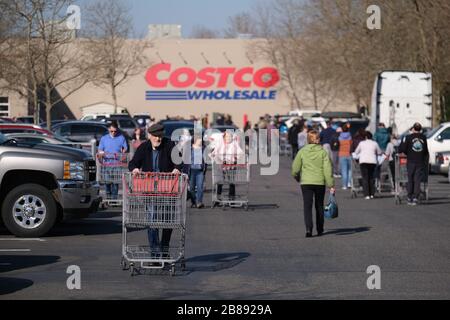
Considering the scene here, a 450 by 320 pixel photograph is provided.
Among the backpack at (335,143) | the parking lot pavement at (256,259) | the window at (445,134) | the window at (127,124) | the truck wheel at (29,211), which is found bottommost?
the parking lot pavement at (256,259)

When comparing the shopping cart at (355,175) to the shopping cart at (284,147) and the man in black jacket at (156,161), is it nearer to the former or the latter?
the man in black jacket at (156,161)

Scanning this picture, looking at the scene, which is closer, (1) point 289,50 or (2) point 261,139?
(2) point 261,139

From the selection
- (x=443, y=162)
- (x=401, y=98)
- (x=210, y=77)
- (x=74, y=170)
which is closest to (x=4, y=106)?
(x=210, y=77)

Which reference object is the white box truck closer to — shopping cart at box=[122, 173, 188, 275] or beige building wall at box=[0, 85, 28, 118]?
shopping cart at box=[122, 173, 188, 275]

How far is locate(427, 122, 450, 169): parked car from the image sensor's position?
106ft

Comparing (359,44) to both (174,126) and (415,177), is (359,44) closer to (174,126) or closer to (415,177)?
(174,126)

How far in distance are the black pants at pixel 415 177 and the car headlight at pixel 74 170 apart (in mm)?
8615

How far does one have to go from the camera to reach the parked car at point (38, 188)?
15883 millimetres

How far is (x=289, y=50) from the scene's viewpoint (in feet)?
231

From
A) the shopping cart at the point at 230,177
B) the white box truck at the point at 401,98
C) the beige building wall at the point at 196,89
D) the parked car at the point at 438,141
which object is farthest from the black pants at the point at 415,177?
the beige building wall at the point at 196,89
